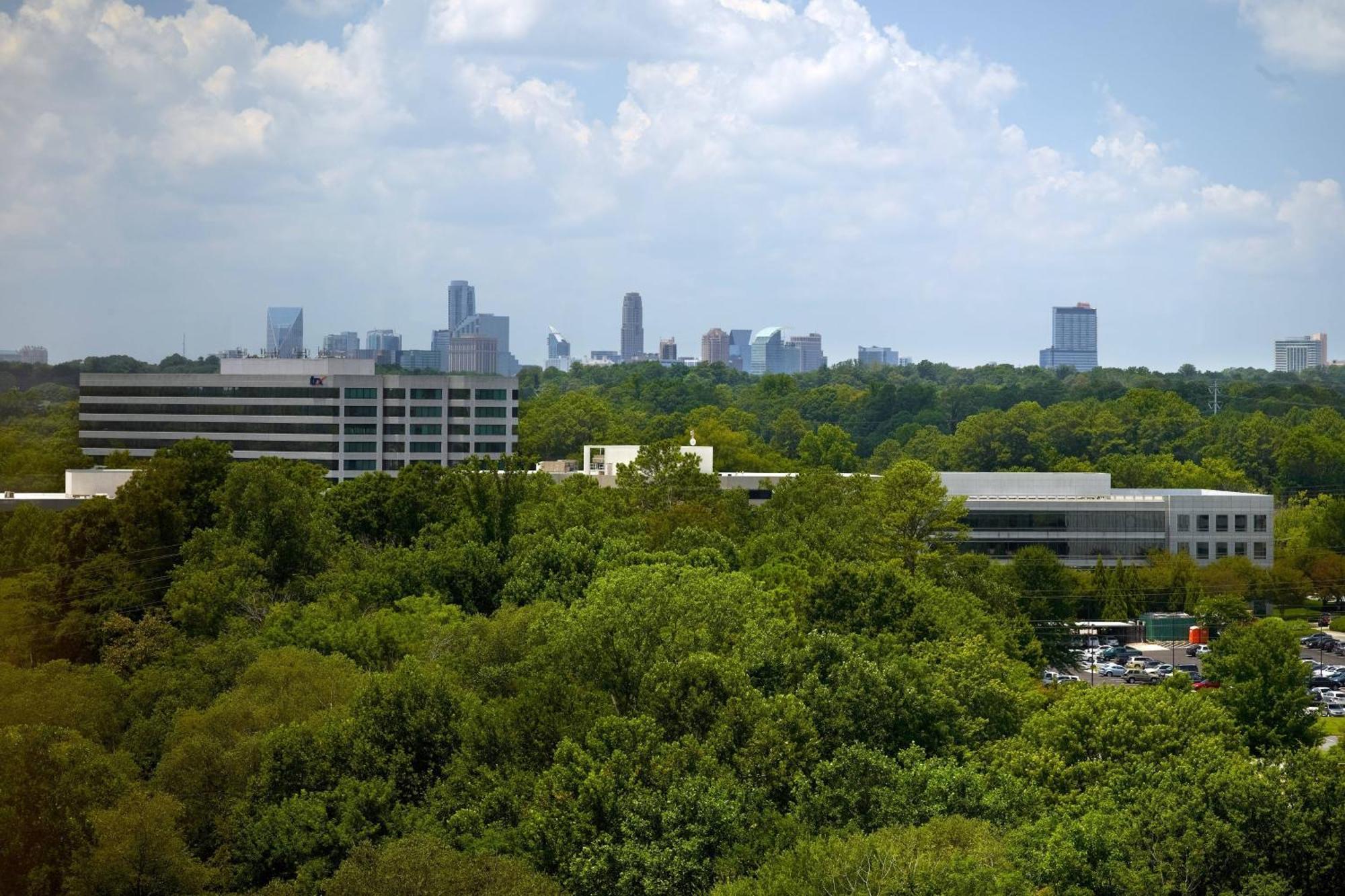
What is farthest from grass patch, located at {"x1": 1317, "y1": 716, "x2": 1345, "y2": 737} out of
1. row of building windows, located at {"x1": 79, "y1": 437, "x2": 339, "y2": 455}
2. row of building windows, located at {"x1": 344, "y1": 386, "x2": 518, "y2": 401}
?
row of building windows, located at {"x1": 79, "y1": 437, "x2": 339, "y2": 455}

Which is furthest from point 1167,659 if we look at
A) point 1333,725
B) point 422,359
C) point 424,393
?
point 422,359

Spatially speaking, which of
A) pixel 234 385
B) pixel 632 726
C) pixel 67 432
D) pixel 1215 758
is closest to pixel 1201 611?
pixel 1215 758

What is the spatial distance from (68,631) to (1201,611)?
46.2 meters

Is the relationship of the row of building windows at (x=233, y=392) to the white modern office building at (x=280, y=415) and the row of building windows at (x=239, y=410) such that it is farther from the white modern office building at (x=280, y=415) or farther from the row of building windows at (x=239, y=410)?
the row of building windows at (x=239, y=410)

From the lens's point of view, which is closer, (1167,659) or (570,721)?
(570,721)

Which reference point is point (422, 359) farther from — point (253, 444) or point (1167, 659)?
point (1167, 659)

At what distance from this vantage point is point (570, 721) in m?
29.2

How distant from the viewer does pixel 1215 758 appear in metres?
27.8

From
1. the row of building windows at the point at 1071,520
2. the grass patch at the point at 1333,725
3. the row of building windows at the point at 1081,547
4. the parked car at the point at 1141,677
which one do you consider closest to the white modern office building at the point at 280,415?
the row of building windows at the point at 1071,520

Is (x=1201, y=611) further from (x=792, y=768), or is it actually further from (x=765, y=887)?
(x=765, y=887)

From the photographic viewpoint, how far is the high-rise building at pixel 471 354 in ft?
638

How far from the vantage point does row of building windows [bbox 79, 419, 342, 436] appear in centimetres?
10131

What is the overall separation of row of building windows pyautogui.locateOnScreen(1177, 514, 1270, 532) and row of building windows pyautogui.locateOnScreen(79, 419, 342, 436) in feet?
177

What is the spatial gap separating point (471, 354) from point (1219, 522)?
5005 inches
